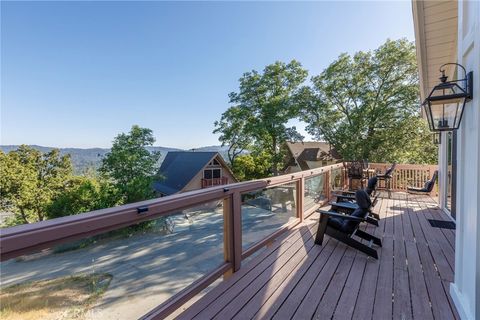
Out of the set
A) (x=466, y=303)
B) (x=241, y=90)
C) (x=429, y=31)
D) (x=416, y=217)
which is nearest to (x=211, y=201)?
(x=466, y=303)

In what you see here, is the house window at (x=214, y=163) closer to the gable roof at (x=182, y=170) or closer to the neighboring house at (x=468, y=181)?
the gable roof at (x=182, y=170)

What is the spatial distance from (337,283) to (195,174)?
16399 millimetres

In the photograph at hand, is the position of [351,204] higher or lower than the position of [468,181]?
lower

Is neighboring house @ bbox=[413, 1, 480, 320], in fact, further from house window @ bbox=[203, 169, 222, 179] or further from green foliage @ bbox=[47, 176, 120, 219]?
house window @ bbox=[203, 169, 222, 179]

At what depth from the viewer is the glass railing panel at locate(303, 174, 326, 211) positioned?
178 inches

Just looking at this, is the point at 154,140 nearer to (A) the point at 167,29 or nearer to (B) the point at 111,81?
(A) the point at 167,29

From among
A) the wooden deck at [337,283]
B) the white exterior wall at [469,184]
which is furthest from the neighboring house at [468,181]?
the wooden deck at [337,283]

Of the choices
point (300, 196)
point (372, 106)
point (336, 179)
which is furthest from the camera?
point (372, 106)

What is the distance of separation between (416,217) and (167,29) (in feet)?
49.3

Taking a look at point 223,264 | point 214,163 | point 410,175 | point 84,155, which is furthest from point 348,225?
point 84,155

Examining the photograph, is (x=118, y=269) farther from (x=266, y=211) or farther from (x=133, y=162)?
(x=133, y=162)

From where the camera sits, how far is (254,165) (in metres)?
20.4

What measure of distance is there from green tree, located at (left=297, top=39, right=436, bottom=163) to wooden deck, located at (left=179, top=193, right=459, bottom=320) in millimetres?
14258

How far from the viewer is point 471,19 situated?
180 cm
